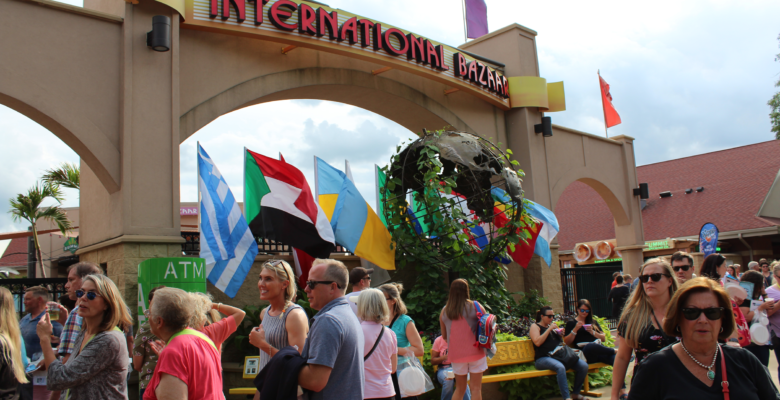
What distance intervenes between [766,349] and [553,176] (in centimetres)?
760

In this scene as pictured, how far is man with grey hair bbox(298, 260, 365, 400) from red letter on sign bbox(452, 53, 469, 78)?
8.79 metres

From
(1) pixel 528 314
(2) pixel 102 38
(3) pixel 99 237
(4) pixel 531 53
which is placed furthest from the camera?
(4) pixel 531 53

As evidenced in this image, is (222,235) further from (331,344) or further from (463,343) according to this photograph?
(331,344)

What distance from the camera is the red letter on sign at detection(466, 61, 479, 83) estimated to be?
12052 mm

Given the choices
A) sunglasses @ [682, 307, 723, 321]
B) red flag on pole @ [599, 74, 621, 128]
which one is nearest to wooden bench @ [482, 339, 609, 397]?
sunglasses @ [682, 307, 723, 321]

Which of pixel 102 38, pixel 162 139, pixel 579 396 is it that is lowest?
pixel 579 396

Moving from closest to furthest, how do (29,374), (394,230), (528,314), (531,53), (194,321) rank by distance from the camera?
(194,321) → (29,374) → (394,230) → (528,314) → (531,53)

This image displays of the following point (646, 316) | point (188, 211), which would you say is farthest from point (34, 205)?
point (646, 316)

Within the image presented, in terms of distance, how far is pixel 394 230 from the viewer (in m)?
10.0

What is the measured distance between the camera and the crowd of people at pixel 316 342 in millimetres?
2848

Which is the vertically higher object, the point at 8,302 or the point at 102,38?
the point at 102,38

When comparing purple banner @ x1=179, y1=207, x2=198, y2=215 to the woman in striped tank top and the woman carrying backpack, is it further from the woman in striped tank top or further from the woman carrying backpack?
the woman in striped tank top

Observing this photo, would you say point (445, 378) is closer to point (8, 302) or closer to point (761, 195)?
point (8, 302)

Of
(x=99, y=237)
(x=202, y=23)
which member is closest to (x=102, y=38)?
(x=202, y=23)
